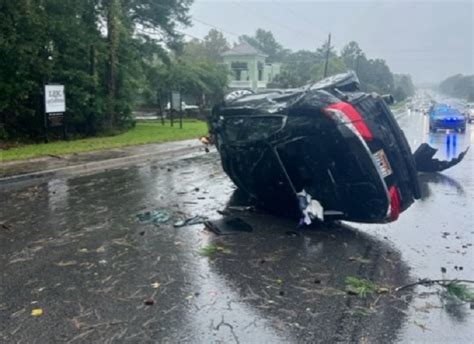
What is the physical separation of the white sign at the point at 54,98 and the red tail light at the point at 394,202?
515 inches

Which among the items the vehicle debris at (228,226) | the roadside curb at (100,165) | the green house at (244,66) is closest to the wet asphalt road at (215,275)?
the vehicle debris at (228,226)

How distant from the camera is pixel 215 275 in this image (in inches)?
191

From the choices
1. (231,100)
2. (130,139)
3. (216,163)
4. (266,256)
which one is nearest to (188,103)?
(130,139)

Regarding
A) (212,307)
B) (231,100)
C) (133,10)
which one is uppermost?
(133,10)

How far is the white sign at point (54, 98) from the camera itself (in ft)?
52.2

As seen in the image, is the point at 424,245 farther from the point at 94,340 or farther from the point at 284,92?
the point at 94,340

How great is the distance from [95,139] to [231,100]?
11908 mm

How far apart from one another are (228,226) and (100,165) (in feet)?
24.0

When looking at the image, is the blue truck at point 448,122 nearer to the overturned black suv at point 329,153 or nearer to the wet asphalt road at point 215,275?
the wet asphalt road at point 215,275

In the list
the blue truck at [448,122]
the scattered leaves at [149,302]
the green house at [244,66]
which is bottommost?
the scattered leaves at [149,302]

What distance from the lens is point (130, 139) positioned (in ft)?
62.6

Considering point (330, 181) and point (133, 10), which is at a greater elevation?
point (133, 10)

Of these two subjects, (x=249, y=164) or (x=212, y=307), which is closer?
(x=212, y=307)

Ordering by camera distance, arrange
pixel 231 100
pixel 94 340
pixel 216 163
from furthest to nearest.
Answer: pixel 216 163 < pixel 231 100 < pixel 94 340
